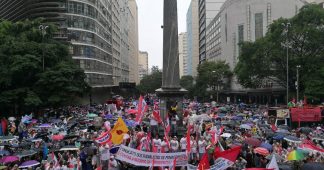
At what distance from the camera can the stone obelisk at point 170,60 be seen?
30125 mm

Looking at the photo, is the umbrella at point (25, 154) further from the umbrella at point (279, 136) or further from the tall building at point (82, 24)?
the tall building at point (82, 24)

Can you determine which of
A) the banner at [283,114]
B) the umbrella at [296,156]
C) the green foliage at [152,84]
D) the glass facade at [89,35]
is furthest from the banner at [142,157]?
the green foliage at [152,84]

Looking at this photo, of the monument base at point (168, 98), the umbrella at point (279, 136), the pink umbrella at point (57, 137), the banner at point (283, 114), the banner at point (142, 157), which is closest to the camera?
the banner at point (142, 157)

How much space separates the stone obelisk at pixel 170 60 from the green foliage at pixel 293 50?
23.8m

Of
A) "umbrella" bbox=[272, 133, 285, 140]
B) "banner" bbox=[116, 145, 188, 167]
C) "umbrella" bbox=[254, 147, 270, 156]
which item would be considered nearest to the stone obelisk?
"umbrella" bbox=[272, 133, 285, 140]

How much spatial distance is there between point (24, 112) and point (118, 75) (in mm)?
63283

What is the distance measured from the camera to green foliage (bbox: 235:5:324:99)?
168 feet

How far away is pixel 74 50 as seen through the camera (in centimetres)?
6312

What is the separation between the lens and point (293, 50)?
178 ft

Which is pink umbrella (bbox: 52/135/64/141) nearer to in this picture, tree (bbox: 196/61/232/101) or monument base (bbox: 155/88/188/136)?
monument base (bbox: 155/88/188/136)

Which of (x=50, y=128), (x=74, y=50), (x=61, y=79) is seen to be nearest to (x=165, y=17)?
(x=50, y=128)

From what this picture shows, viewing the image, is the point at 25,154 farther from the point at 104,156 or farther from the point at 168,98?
the point at 168,98

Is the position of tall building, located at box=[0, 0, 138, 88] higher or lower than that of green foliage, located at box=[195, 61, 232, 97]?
higher

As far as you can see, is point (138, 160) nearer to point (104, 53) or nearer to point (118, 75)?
point (104, 53)
